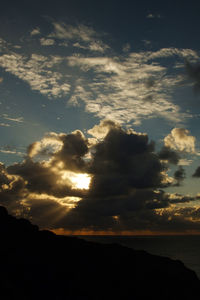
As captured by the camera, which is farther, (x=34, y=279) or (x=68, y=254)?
→ (x=68, y=254)

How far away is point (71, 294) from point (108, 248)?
23556mm

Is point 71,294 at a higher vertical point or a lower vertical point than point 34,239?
lower

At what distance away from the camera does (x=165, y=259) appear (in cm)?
7650

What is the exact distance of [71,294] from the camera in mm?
53188

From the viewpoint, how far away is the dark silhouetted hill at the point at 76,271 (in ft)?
172

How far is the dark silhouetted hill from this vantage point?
2058 inches

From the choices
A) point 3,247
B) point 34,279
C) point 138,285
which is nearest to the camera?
point 34,279

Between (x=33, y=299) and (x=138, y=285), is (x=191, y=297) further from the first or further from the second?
(x=33, y=299)

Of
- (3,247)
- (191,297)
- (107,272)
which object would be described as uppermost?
(3,247)

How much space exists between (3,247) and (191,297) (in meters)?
48.0

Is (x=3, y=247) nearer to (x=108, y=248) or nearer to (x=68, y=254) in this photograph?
(x=68, y=254)

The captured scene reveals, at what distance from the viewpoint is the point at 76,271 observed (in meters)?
60.4

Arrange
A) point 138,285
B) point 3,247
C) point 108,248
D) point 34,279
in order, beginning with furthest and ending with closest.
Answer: point 108,248, point 138,285, point 3,247, point 34,279

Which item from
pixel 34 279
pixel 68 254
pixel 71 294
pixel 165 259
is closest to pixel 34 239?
pixel 68 254
